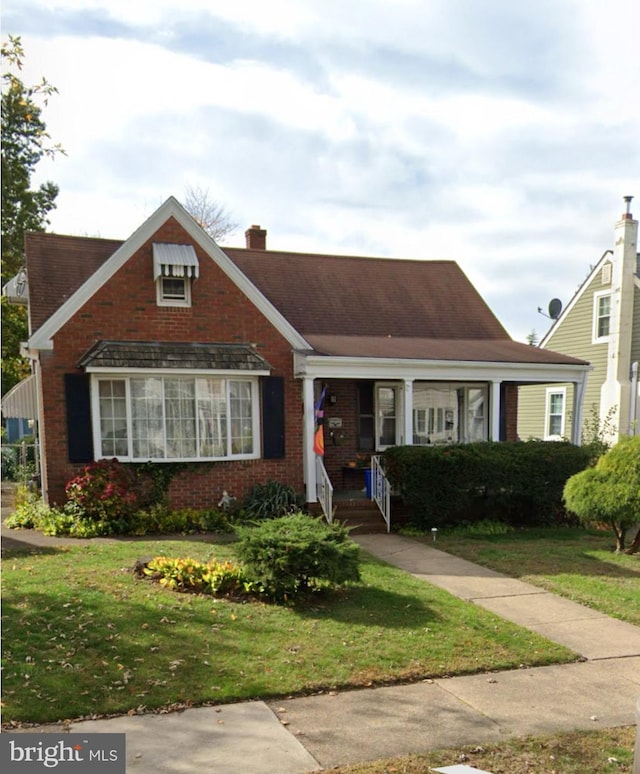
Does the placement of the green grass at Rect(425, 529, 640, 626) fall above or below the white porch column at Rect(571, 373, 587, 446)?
below

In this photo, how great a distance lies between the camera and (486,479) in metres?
12.4

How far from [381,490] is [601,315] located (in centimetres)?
1240

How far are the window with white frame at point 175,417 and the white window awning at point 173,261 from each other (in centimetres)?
205

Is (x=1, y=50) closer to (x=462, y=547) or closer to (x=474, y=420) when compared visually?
(x=462, y=547)

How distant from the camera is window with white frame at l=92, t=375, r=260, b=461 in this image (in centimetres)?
1200

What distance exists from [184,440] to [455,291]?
9431 millimetres

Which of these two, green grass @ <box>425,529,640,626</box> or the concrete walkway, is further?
green grass @ <box>425,529,640,626</box>

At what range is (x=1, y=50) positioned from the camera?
22.4 ft

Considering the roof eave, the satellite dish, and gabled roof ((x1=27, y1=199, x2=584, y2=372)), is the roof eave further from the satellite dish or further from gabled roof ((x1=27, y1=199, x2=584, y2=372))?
the satellite dish

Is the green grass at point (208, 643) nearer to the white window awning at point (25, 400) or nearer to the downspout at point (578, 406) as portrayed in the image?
the white window awning at point (25, 400)

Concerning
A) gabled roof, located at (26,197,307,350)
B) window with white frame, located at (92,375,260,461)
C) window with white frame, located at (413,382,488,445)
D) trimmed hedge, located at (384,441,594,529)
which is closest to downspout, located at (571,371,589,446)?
trimmed hedge, located at (384,441,594,529)

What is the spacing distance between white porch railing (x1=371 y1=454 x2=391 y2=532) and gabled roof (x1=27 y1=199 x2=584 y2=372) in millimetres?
2391

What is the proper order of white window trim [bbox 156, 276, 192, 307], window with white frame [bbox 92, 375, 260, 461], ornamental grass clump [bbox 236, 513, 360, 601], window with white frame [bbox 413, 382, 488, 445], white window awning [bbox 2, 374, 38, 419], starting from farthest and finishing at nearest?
window with white frame [bbox 413, 382, 488, 445], white window awning [bbox 2, 374, 38, 419], white window trim [bbox 156, 276, 192, 307], window with white frame [bbox 92, 375, 260, 461], ornamental grass clump [bbox 236, 513, 360, 601]

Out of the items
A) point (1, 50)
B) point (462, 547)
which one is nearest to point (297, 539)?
point (462, 547)
